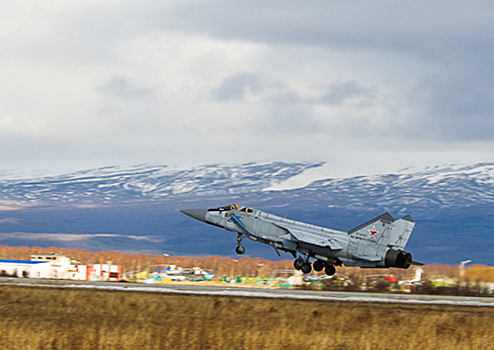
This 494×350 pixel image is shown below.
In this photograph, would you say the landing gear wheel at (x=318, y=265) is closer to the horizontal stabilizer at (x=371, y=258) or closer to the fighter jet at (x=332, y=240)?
the fighter jet at (x=332, y=240)

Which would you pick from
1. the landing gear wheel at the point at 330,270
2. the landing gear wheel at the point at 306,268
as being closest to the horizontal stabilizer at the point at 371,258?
the landing gear wheel at the point at 330,270

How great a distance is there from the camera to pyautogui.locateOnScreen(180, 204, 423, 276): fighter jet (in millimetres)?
58375

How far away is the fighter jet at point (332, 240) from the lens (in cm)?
5838

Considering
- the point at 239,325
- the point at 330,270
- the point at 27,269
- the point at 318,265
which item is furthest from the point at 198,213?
the point at 27,269

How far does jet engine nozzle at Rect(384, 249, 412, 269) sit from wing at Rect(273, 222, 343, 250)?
399cm

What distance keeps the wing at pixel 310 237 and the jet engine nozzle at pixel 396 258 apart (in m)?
3.99

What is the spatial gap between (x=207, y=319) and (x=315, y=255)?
19.2m

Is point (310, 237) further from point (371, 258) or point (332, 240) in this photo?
point (371, 258)

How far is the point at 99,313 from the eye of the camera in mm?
43562

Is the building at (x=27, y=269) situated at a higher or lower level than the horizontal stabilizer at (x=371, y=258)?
lower

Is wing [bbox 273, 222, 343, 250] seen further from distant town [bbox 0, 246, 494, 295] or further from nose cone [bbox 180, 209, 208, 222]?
distant town [bbox 0, 246, 494, 295]

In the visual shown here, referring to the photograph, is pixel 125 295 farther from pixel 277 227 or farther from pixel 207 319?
pixel 277 227

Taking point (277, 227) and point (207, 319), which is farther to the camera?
point (277, 227)

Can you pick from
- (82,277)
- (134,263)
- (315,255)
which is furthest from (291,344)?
(134,263)
